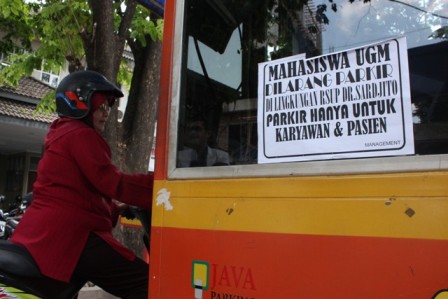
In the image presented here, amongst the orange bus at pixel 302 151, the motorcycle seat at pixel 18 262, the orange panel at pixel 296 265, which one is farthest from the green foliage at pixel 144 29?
the orange panel at pixel 296 265

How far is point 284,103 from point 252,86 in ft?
0.57

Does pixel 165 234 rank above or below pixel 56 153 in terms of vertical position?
below

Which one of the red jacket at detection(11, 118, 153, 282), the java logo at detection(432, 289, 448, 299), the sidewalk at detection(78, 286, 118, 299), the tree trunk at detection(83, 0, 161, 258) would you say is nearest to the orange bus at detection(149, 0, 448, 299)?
the java logo at detection(432, 289, 448, 299)

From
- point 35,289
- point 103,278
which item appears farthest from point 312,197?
point 35,289

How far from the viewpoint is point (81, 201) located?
201 centimetres

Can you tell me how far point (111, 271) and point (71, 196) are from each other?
0.39 metres

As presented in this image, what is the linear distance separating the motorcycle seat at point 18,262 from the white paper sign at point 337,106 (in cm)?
114

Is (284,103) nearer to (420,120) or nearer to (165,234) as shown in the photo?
(420,120)

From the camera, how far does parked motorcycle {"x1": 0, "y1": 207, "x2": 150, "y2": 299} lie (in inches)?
73.1

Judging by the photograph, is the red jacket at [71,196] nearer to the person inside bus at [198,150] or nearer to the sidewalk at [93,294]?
the person inside bus at [198,150]

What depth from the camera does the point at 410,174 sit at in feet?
4.03

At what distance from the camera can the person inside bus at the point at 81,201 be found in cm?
193

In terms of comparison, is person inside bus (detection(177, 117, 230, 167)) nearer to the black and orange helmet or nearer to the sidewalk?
the black and orange helmet

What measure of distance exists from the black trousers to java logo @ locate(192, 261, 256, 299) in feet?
1.98
